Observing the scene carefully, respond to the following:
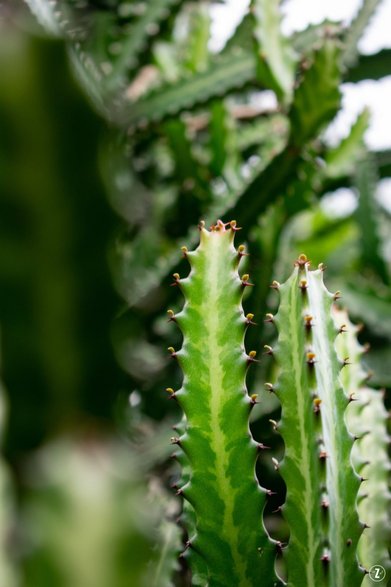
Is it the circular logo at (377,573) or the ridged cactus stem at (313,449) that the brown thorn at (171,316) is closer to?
the ridged cactus stem at (313,449)

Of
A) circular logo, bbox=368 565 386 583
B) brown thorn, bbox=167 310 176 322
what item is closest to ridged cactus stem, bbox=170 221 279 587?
brown thorn, bbox=167 310 176 322

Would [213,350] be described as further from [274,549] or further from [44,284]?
[44,284]

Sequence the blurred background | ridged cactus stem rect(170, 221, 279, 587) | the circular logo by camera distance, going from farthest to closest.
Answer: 1. the circular logo
2. ridged cactus stem rect(170, 221, 279, 587)
3. the blurred background

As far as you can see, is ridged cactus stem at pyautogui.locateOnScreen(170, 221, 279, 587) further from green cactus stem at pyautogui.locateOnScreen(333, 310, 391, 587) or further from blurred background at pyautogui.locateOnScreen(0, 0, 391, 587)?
green cactus stem at pyautogui.locateOnScreen(333, 310, 391, 587)

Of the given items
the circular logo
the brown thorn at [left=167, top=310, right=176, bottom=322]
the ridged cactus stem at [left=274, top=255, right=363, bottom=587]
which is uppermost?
the brown thorn at [left=167, top=310, right=176, bottom=322]

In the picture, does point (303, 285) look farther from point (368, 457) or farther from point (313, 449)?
point (368, 457)

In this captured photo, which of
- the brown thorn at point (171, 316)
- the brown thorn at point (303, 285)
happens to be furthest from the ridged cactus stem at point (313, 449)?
the brown thorn at point (171, 316)

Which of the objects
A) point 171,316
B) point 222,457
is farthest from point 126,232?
point 222,457
